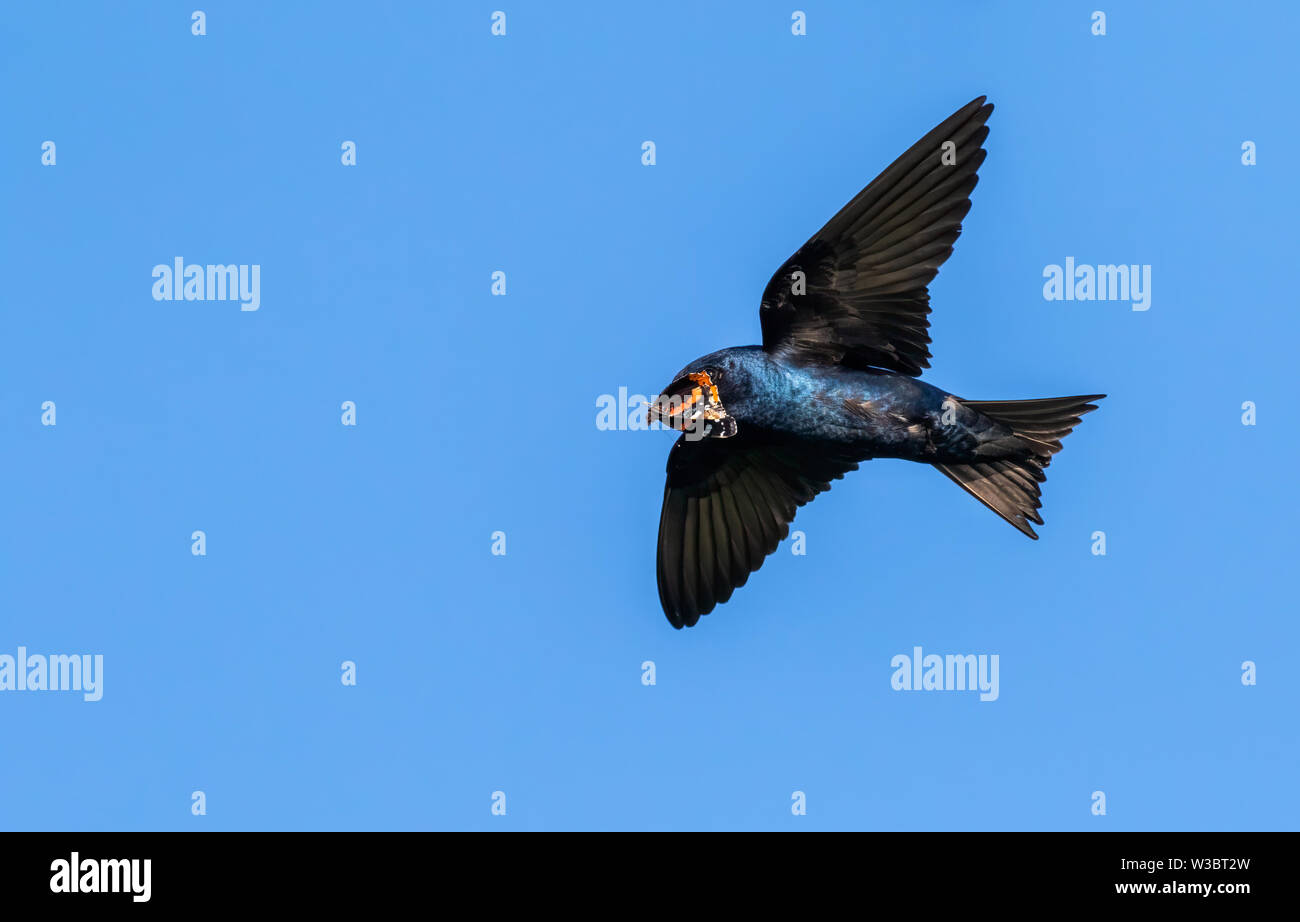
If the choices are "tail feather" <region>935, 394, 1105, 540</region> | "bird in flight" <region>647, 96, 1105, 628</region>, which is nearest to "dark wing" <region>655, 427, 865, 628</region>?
"bird in flight" <region>647, 96, 1105, 628</region>

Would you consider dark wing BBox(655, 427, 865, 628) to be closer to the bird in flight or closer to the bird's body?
the bird in flight

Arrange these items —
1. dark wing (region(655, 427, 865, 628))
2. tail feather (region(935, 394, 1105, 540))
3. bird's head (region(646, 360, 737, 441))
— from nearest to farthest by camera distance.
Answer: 1. bird's head (region(646, 360, 737, 441))
2. tail feather (region(935, 394, 1105, 540))
3. dark wing (region(655, 427, 865, 628))

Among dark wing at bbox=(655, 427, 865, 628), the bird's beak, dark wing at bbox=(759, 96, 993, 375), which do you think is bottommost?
dark wing at bbox=(655, 427, 865, 628)

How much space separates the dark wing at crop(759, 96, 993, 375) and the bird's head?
478mm

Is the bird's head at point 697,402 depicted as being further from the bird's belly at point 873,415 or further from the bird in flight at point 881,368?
the bird's belly at point 873,415

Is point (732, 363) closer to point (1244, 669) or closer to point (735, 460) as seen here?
point (735, 460)

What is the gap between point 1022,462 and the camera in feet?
33.5

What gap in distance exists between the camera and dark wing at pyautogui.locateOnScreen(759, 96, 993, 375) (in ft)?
32.2

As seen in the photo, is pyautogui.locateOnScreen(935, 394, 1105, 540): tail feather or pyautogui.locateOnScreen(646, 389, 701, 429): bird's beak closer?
pyautogui.locateOnScreen(646, 389, 701, 429): bird's beak

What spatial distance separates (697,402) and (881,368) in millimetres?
1122

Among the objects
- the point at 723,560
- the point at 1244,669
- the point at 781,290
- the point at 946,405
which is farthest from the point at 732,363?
the point at 1244,669

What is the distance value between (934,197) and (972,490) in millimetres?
1654

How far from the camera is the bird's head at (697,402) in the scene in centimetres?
979
